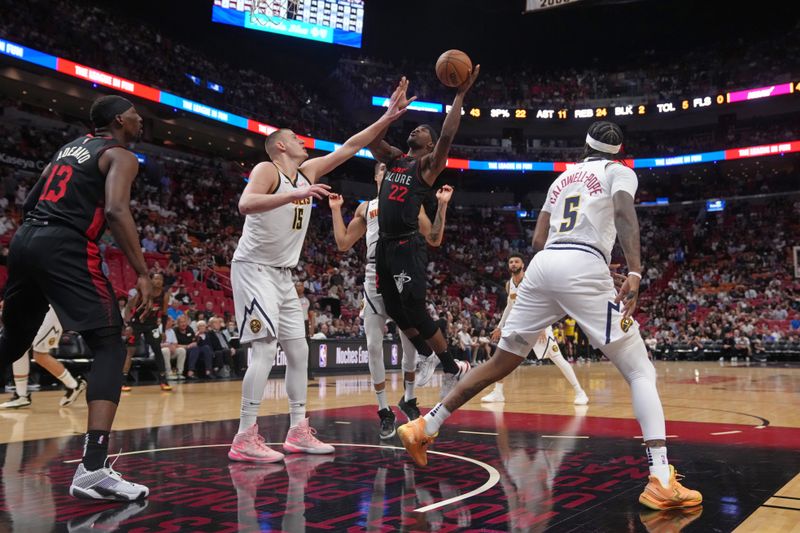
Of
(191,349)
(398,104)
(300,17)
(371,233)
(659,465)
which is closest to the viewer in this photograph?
(659,465)

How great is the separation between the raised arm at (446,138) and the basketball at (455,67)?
54 millimetres

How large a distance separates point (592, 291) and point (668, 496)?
3.44ft

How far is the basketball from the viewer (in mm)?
4785

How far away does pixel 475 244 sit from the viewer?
117ft

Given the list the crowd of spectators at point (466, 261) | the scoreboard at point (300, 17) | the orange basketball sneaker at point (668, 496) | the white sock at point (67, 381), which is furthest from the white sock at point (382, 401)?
the scoreboard at point (300, 17)

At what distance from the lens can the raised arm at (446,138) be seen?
4473mm

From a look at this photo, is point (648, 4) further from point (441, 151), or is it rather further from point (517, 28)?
point (441, 151)

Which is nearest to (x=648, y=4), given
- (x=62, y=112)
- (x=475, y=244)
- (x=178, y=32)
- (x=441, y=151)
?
(x=475, y=244)

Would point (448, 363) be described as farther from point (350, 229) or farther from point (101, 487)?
point (101, 487)

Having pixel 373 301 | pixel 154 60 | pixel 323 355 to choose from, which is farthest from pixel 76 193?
pixel 154 60

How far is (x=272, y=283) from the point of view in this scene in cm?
464

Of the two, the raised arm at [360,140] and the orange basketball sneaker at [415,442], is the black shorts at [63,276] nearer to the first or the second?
the orange basketball sneaker at [415,442]

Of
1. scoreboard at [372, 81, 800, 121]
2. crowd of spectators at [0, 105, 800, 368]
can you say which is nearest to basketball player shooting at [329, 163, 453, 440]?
crowd of spectators at [0, 105, 800, 368]

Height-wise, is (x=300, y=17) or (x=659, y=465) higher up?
(x=300, y=17)
